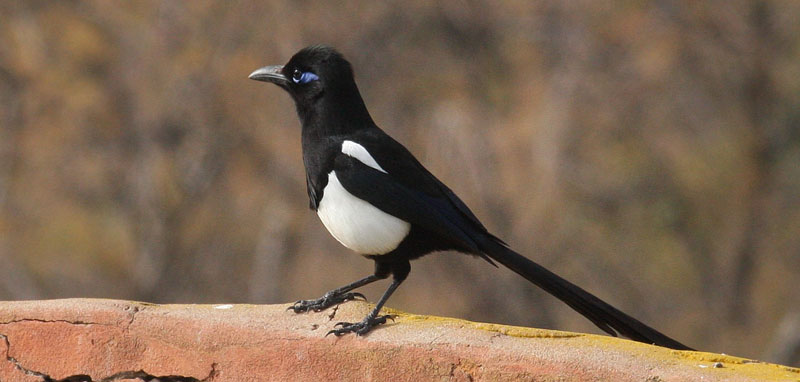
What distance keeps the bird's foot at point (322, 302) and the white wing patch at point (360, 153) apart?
381 millimetres

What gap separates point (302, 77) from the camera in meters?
3.37

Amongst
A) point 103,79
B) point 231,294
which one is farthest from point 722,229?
point 103,79

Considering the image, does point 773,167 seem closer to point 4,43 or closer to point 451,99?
point 451,99

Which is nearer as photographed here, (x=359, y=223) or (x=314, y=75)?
(x=359, y=223)

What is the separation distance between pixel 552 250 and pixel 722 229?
1351mm

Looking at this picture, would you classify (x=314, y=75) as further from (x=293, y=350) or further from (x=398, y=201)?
(x=293, y=350)

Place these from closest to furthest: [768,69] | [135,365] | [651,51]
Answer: [135,365] → [768,69] → [651,51]

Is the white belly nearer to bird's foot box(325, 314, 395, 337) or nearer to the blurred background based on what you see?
bird's foot box(325, 314, 395, 337)

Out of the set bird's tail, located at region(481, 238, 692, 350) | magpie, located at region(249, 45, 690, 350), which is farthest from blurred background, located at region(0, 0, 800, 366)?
bird's tail, located at region(481, 238, 692, 350)

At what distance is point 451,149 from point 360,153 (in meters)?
4.64

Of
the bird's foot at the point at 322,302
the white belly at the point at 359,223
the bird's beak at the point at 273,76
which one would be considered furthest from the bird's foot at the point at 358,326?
the bird's beak at the point at 273,76

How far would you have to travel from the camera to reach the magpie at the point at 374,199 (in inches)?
121

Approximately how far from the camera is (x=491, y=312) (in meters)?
7.38

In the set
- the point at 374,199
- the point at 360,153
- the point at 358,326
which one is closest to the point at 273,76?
the point at 360,153
